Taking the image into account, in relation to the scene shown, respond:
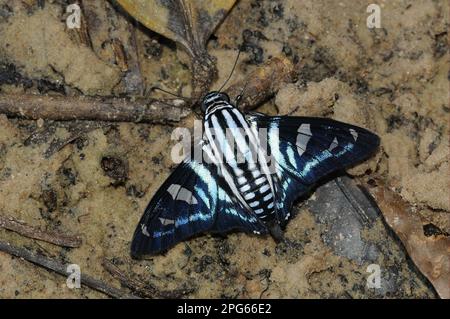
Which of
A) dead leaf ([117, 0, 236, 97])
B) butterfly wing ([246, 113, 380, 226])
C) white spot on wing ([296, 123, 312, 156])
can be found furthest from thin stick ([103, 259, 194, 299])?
dead leaf ([117, 0, 236, 97])

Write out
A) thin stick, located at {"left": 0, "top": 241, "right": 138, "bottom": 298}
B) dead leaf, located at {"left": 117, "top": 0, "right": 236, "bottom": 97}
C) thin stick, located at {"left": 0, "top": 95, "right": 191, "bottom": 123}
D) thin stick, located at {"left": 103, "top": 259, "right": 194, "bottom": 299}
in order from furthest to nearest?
1. dead leaf, located at {"left": 117, "top": 0, "right": 236, "bottom": 97}
2. thin stick, located at {"left": 0, "top": 95, "right": 191, "bottom": 123}
3. thin stick, located at {"left": 103, "top": 259, "right": 194, "bottom": 299}
4. thin stick, located at {"left": 0, "top": 241, "right": 138, "bottom": 298}

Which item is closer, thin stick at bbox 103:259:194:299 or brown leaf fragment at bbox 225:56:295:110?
thin stick at bbox 103:259:194:299

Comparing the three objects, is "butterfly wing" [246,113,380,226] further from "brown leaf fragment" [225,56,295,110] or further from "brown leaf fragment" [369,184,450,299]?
"brown leaf fragment" [369,184,450,299]

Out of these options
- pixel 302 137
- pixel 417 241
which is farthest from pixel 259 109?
pixel 417 241

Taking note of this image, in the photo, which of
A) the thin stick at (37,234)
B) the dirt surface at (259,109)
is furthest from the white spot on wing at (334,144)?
the thin stick at (37,234)

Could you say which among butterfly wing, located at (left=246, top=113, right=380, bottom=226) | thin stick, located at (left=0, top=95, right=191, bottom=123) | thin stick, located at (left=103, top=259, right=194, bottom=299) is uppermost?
thin stick, located at (left=0, top=95, right=191, bottom=123)

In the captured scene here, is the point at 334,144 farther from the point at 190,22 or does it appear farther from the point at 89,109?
the point at 89,109

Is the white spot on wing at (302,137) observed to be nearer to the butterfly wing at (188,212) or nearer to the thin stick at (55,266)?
the butterfly wing at (188,212)
